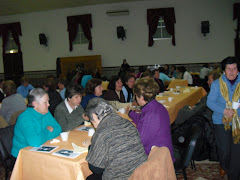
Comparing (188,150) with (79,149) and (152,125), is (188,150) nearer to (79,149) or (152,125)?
(152,125)

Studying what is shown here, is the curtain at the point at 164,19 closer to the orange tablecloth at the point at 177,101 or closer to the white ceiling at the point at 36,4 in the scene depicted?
the white ceiling at the point at 36,4

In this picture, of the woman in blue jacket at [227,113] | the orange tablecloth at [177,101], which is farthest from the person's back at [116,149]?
the orange tablecloth at [177,101]

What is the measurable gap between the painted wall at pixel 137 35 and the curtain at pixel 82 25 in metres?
0.28

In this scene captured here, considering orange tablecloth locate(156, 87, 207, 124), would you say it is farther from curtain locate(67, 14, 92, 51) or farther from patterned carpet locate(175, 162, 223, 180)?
curtain locate(67, 14, 92, 51)

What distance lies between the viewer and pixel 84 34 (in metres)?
12.6

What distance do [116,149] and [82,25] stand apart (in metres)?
11.8

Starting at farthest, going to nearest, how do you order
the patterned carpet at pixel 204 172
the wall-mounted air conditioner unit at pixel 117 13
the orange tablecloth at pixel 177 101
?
1. the wall-mounted air conditioner unit at pixel 117 13
2. the orange tablecloth at pixel 177 101
3. the patterned carpet at pixel 204 172

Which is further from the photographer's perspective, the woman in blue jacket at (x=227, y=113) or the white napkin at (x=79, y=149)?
the woman in blue jacket at (x=227, y=113)

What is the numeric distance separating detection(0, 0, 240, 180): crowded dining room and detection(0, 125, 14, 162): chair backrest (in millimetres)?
12

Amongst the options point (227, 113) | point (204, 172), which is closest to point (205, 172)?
point (204, 172)

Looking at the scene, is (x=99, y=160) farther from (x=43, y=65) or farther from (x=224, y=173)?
(x=43, y=65)

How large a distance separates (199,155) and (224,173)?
15.9 inches

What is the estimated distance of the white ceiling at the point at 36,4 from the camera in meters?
11.2

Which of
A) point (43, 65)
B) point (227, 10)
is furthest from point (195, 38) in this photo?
point (43, 65)
